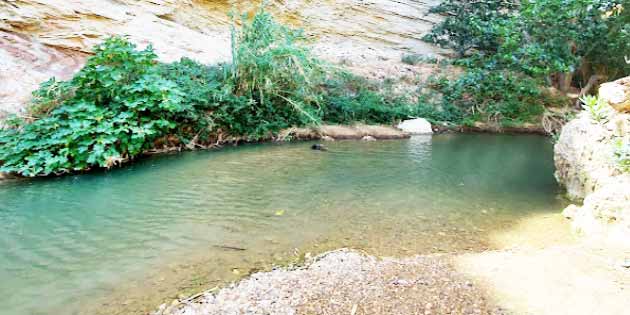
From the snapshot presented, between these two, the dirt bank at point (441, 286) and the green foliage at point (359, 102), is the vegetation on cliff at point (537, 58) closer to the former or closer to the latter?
the green foliage at point (359, 102)

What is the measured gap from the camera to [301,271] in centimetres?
264

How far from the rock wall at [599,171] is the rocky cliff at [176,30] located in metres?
8.29

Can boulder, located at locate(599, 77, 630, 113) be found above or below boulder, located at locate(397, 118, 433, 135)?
above

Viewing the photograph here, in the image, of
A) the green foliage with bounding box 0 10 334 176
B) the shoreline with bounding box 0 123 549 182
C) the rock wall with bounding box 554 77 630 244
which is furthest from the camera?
the shoreline with bounding box 0 123 549 182

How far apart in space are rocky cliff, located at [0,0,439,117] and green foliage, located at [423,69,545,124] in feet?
6.34

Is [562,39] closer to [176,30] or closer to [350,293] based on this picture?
[176,30]

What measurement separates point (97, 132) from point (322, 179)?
139 inches

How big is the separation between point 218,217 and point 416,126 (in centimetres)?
787

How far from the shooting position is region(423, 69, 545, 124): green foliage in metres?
11.4

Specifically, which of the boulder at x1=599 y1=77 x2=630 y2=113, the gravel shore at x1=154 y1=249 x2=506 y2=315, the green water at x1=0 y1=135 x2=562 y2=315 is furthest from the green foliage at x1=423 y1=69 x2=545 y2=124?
the gravel shore at x1=154 y1=249 x2=506 y2=315

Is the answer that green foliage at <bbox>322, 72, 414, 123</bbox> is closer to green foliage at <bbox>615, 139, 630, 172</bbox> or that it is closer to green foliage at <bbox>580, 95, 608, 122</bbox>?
green foliage at <bbox>580, 95, 608, 122</bbox>

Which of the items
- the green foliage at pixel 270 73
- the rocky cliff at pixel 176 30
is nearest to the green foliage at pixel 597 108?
the green foliage at pixel 270 73

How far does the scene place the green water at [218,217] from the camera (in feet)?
8.52

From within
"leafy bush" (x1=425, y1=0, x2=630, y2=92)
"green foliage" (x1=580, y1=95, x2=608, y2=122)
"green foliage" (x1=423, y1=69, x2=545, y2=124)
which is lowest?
"green foliage" (x1=580, y1=95, x2=608, y2=122)
